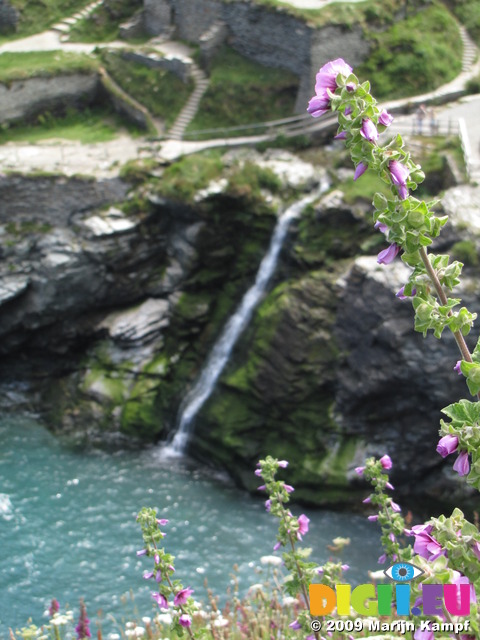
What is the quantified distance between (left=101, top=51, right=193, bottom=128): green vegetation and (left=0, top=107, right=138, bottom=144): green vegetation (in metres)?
1.34

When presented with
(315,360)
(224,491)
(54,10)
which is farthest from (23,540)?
(54,10)

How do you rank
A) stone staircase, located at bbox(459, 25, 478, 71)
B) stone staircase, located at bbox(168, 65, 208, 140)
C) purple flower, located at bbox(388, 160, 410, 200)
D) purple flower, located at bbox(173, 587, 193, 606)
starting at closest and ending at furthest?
purple flower, located at bbox(388, 160, 410, 200), purple flower, located at bbox(173, 587, 193, 606), stone staircase, located at bbox(168, 65, 208, 140), stone staircase, located at bbox(459, 25, 478, 71)

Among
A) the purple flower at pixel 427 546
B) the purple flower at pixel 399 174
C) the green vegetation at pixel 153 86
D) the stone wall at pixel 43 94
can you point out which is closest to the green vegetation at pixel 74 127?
the stone wall at pixel 43 94

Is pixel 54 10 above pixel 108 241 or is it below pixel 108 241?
above

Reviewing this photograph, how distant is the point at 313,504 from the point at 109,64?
72.6 feet

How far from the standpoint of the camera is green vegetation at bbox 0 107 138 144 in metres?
33.5

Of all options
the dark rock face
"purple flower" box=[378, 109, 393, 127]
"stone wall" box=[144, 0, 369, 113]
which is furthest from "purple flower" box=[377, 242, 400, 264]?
"stone wall" box=[144, 0, 369, 113]

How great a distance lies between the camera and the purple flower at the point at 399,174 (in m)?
6.59

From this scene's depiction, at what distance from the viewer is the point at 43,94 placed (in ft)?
114

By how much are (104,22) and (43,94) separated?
7246 mm

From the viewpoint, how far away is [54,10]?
40125mm

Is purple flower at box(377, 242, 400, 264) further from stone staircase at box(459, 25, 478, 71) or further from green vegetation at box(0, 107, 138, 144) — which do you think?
stone staircase at box(459, 25, 478, 71)

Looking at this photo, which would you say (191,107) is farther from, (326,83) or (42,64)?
(326,83)

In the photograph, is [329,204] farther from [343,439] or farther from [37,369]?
[37,369]
